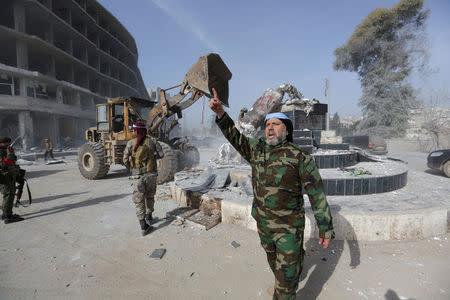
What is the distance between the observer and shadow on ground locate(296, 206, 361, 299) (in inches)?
80.9

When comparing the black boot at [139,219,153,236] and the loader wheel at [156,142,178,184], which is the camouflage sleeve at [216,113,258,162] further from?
the loader wheel at [156,142,178,184]

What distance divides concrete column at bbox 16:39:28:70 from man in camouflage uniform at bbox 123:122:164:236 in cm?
Result: 2183

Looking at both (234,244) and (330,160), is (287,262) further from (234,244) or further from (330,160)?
(330,160)

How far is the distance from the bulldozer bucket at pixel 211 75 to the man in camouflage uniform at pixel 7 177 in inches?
144

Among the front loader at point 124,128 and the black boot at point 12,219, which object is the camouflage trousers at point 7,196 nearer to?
the black boot at point 12,219

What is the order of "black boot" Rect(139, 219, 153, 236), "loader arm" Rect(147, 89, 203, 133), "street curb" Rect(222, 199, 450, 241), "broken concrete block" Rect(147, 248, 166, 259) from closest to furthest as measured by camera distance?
"broken concrete block" Rect(147, 248, 166, 259), "street curb" Rect(222, 199, 450, 241), "black boot" Rect(139, 219, 153, 236), "loader arm" Rect(147, 89, 203, 133)

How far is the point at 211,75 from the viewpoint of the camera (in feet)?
15.2

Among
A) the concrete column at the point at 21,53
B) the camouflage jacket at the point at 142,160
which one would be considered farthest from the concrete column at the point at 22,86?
the camouflage jacket at the point at 142,160

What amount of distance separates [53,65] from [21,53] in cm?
323

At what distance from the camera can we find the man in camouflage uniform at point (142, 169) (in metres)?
3.27

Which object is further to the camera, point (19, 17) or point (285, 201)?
point (19, 17)

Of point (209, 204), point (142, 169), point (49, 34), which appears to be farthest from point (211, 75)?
point (49, 34)

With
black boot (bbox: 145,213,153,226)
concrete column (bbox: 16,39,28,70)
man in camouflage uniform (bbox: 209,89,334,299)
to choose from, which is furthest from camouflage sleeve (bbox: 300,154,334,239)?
concrete column (bbox: 16,39,28,70)

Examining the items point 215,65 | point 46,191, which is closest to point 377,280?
point 215,65
